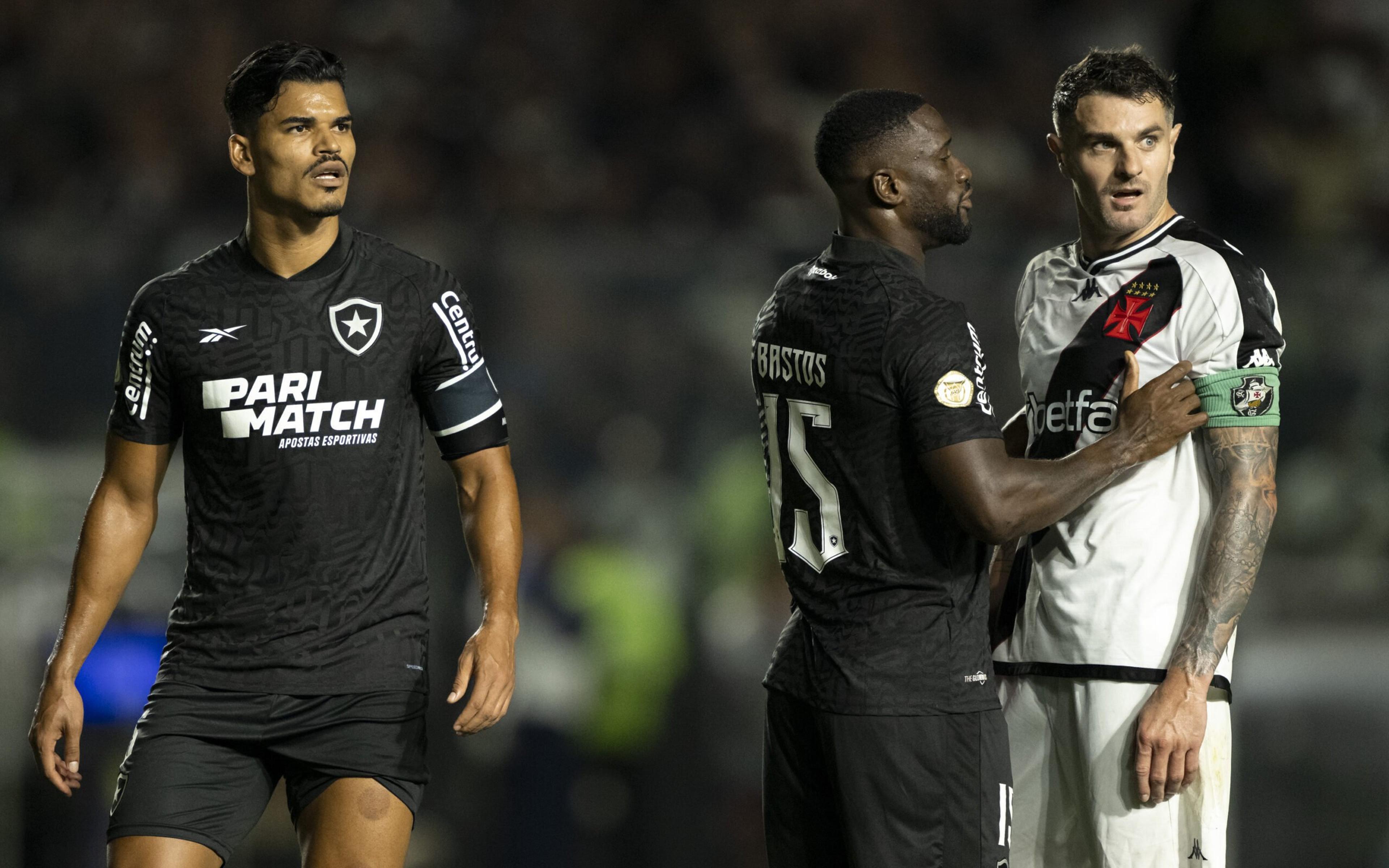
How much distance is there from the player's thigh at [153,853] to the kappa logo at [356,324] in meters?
1.01

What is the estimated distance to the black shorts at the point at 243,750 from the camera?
2.93m

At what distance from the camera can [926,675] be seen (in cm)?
279

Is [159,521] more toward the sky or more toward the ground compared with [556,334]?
more toward the ground

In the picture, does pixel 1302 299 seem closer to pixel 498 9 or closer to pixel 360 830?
pixel 360 830

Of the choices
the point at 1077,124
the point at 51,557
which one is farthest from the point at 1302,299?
the point at 51,557

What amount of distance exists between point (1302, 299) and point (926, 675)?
3104 millimetres

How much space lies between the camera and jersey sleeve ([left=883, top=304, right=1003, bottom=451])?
2730 mm

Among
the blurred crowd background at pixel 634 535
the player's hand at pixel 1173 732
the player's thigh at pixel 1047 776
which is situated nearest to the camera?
the player's hand at pixel 1173 732

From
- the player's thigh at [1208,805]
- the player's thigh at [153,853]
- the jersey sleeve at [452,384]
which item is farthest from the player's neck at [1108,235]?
the player's thigh at [153,853]

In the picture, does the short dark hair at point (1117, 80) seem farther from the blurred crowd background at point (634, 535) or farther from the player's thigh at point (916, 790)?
the blurred crowd background at point (634, 535)

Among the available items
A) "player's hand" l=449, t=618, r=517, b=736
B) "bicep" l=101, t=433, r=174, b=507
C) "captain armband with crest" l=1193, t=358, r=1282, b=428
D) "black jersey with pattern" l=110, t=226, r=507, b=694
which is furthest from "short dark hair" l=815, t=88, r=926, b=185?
"bicep" l=101, t=433, r=174, b=507

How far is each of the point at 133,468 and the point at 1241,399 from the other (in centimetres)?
223

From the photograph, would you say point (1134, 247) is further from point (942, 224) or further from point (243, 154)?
point (243, 154)

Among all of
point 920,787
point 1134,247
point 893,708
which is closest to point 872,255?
point 1134,247
